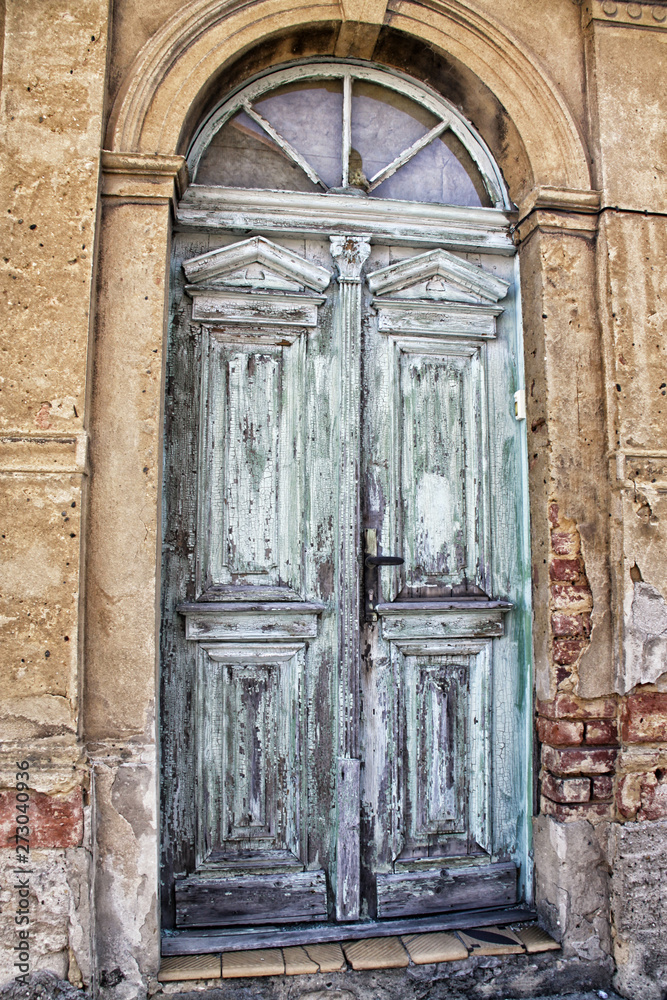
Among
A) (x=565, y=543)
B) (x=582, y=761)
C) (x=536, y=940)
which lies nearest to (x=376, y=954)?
(x=536, y=940)

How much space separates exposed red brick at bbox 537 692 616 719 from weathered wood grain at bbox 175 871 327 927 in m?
1.11

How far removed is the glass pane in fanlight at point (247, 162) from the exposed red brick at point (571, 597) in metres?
1.95

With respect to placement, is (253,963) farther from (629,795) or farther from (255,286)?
(255,286)

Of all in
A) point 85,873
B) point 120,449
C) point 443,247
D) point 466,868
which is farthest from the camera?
point 443,247

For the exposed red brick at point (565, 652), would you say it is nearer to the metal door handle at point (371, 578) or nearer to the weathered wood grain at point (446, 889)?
the metal door handle at point (371, 578)

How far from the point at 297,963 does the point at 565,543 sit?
180cm

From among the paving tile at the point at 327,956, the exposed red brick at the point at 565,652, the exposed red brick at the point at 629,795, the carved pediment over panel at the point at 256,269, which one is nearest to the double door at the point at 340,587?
the carved pediment over panel at the point at 256,269

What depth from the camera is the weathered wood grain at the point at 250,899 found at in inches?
91.8

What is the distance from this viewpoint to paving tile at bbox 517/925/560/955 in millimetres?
2281

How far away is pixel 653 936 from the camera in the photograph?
7.44 feet

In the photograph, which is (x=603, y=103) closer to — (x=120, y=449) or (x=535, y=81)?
(x=535, y=81)

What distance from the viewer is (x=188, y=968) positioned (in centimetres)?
214

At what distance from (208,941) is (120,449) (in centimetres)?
181

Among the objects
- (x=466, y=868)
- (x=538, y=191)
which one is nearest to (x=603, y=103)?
(x=538, y=191)
